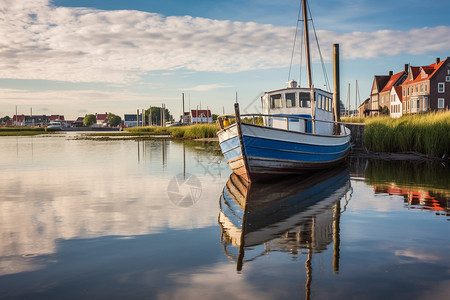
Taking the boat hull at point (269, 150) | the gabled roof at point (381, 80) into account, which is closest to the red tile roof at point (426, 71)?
the gabled roof at point (381, 80)

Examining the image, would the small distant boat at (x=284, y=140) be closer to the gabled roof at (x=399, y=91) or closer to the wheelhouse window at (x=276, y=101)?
the wheelhouse window at (x=276, y=101)

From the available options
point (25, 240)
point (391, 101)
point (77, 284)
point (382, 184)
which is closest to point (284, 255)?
point (77, 284)

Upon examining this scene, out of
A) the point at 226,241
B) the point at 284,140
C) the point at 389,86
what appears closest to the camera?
the point at 226,241

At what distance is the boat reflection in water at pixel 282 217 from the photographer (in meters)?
5.97

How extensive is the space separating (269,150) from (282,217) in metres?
4.93

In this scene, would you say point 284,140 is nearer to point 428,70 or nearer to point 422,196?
point 422,196

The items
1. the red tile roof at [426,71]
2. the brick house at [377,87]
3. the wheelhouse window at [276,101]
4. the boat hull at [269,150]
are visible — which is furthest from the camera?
the brick house at [377,87]

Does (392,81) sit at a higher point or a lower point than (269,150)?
higher

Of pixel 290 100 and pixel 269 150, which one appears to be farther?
pixel 290 100

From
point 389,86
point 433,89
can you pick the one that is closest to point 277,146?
point 433,89

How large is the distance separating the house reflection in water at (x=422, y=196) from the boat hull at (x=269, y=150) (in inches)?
111

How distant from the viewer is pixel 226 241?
6.29 m

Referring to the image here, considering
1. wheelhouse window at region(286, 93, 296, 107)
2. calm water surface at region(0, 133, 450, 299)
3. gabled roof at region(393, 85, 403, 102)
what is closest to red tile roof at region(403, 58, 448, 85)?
gabled roof at region(393, 85, 403, 102)

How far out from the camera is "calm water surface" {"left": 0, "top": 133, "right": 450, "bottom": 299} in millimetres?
Result: 4527
